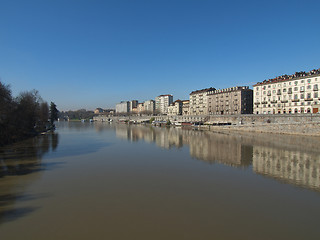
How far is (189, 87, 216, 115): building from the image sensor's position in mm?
85094

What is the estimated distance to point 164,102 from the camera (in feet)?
454

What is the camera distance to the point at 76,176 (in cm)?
1336

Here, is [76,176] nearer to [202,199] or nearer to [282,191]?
[202,199]

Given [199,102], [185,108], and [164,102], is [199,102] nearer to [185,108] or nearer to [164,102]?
[185,108]

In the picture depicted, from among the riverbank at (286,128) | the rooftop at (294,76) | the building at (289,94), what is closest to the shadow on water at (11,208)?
the riverbank at (286,128)

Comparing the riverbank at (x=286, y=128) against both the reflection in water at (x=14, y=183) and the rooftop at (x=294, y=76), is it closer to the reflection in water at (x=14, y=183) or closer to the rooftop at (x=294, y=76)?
the rooftop at (x=294, y=76)

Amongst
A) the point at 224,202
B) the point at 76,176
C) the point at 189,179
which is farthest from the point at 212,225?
the point at 76,176

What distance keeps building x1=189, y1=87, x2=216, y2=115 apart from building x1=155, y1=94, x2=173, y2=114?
142 feet

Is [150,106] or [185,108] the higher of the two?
[150,106]

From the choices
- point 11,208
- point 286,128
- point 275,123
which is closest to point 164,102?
point 275,123

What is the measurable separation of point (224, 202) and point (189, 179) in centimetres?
371

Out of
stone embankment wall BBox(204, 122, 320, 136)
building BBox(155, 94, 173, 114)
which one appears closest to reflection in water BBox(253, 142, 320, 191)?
stone embankment wall BBox(204, 122, 320, 136)

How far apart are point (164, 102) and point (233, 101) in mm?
72990

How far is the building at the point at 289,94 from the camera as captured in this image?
144 feet
